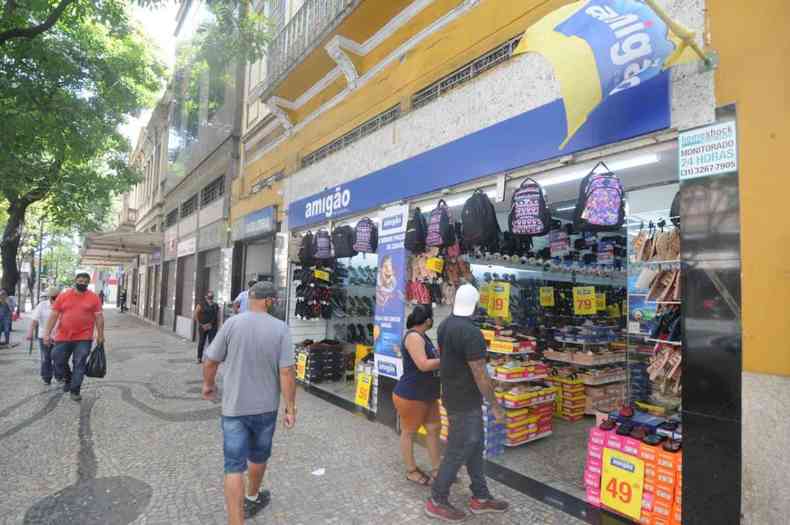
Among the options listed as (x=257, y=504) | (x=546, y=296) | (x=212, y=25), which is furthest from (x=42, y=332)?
(x=546, y=296)

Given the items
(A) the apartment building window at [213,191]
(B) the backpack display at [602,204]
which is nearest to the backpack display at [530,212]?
(B) the backpack display at [602,204]

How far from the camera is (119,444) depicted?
16.6ft

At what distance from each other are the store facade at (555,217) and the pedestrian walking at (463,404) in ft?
2.92

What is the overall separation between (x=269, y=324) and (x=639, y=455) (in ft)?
10.1

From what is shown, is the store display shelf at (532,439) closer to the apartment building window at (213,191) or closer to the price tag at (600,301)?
the price tag at (600,301)

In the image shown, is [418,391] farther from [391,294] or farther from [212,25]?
[212,25]

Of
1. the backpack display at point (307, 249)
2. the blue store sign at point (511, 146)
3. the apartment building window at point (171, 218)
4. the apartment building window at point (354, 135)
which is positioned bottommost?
the backpack display at point (307, 249)

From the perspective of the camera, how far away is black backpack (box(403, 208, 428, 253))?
5.64 metres

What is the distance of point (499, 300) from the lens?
5.77 m

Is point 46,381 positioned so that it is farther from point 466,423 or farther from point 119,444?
point 466,423

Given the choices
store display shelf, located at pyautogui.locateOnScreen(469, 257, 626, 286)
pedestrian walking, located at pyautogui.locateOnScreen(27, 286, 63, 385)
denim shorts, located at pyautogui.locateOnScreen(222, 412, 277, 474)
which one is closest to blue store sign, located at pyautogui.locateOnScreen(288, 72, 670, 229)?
store display shelf, located at pyautogui.locateOnScreen(469, 257, 626, 286)

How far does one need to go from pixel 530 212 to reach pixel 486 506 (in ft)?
8.64

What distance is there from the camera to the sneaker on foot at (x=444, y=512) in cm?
351

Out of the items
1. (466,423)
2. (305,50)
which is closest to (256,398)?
(466,423)
